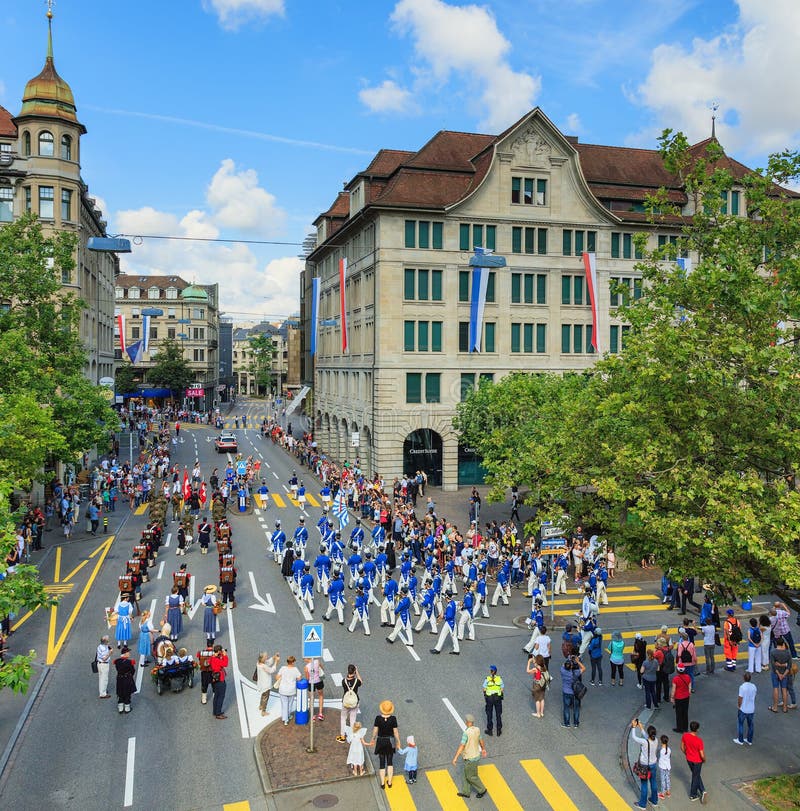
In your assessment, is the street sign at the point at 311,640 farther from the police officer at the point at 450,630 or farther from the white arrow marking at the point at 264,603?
the white arrow marking at the point at 264,603

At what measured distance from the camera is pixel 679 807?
13.0 m

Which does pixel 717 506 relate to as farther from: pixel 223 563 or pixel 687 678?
pixel 223 563

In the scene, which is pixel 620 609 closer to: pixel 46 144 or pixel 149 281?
pixel 46 144

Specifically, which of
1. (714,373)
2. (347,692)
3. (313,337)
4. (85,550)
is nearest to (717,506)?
(714,373)

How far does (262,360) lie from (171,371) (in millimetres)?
83928

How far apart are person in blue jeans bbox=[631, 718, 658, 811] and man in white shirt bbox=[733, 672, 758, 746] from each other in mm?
3018

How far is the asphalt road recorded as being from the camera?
→ 519 inches

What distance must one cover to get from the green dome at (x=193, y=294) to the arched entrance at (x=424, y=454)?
79.9 meters

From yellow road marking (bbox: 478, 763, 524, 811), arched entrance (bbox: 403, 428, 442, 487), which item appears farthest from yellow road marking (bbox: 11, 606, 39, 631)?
arched entrance (bbox: 403, 428, 442, 487)

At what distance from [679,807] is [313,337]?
5115cm

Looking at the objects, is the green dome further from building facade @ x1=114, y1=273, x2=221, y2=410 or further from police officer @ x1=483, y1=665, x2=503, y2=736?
police officer @ x1=483, y1=665, x2=503, y2=736

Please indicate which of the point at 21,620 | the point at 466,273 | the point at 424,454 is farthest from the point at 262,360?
the point at 21,620

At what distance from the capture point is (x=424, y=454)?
156ft

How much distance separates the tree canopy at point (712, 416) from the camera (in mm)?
12641
